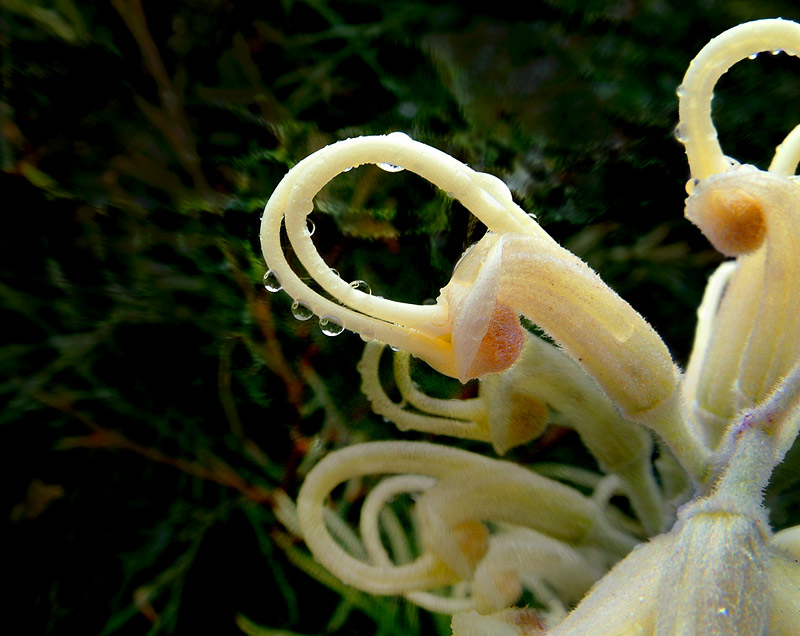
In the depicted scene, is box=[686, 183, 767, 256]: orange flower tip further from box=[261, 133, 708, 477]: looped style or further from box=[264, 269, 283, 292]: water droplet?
box=[264, 269, 283, 292]: water droplet

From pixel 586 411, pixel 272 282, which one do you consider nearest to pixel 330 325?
pixel 272 282

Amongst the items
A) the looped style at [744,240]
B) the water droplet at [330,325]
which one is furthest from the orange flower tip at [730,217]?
the water droplet at [330,325]

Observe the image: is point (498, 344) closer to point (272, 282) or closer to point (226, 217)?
point (272, 282)

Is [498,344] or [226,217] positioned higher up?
[226,217]

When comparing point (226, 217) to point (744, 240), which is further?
point (226, 217)

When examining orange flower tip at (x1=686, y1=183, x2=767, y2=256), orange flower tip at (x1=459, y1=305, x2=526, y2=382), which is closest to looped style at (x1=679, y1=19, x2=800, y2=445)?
orange flower tip at (x1=686, y1=183, x2=767, y2=256)

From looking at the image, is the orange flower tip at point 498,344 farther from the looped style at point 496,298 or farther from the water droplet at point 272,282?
the water droplet at point 272,282
